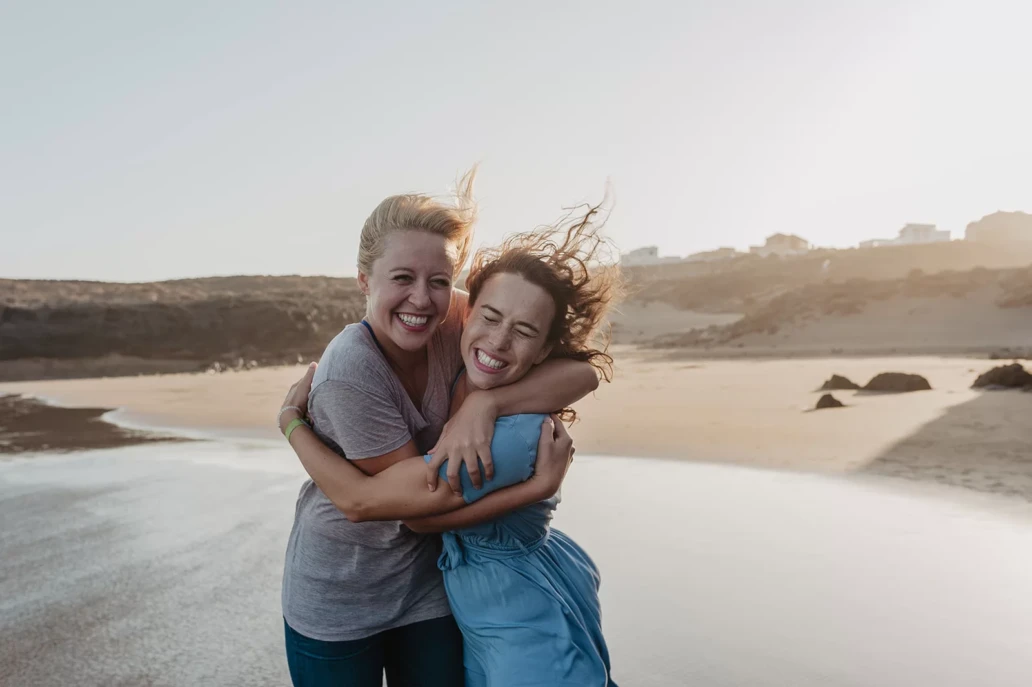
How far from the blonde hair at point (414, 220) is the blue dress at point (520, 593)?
59 centimetres

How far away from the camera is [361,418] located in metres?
2.04

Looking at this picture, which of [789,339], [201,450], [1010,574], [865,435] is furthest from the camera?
[789,339]

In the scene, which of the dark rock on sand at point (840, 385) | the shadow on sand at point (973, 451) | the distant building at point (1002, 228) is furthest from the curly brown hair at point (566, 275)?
the distant building at point (1002, 228)

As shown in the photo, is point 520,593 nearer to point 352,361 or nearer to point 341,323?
point 352,361

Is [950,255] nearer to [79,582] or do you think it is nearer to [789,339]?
[789,339]

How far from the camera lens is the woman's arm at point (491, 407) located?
1.96 metres

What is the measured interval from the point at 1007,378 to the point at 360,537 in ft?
35.2

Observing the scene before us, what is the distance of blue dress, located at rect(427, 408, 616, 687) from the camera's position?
1975 millimetres

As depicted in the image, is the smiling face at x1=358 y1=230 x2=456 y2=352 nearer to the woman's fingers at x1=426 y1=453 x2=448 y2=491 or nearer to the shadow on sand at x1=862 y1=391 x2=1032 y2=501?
the woman's fingers at x1=426 y1=453 x2=448 y2=491

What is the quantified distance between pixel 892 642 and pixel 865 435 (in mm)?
5264

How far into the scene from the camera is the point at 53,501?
22.9 ft

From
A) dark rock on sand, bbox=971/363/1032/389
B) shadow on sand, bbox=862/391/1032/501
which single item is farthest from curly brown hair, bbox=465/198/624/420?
dark rock on sand, bbox=971/363/1032/389

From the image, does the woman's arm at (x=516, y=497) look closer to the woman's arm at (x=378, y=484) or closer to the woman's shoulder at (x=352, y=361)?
the woman's arm at (x=378, y=484)

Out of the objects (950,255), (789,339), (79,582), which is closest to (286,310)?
(789,339)
